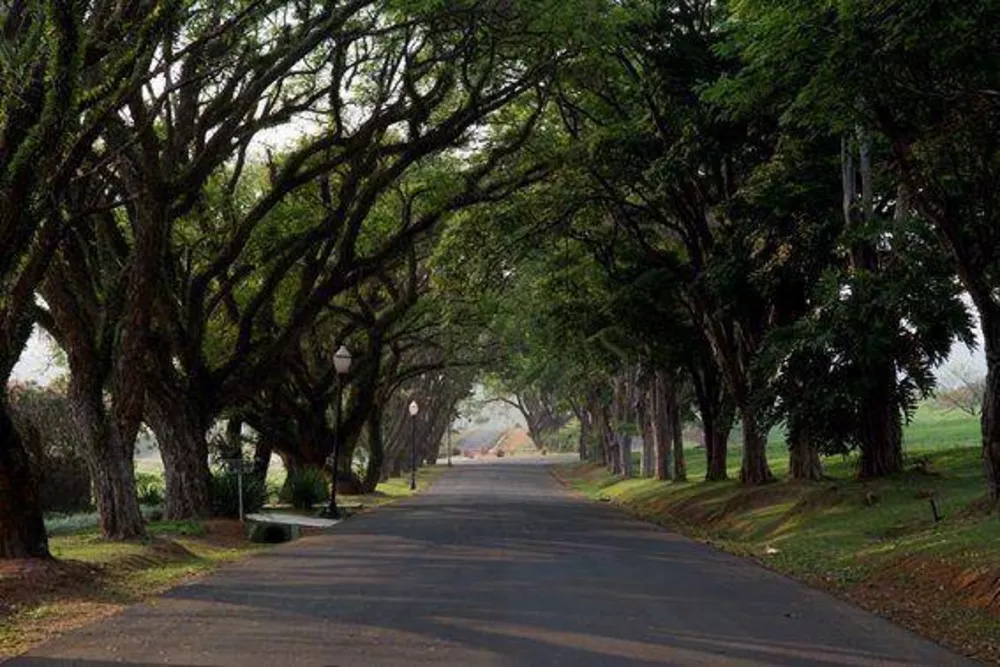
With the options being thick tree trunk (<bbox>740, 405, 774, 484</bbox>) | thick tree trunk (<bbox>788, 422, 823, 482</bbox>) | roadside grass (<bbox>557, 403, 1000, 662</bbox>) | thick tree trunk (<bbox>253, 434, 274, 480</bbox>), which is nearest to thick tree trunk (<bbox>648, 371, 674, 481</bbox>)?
roadside grass (<bbox>557, 403, 1000, 662</bbox>)

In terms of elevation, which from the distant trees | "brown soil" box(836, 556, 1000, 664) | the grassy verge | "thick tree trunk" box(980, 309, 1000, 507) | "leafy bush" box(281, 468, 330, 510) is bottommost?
"brown soil" box(836, 556, 1000, 664)

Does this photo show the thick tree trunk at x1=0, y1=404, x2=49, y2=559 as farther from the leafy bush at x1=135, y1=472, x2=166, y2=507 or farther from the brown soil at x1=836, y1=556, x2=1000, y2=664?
the leafy bush at x1=135, y1=472, x2=166, y2=507

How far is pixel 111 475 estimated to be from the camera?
1630 centimetres

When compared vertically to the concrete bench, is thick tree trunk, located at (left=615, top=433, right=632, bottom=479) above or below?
above

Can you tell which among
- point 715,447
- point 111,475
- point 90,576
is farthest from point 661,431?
point 90,576

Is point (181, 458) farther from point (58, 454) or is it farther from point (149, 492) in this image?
point (149, 492)

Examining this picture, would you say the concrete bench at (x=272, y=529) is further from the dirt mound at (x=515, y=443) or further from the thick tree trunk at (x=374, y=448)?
the dirt mound at (x=515, y=443)

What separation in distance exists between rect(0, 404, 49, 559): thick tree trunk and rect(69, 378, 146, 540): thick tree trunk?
130 inches

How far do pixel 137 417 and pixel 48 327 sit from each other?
2.59m

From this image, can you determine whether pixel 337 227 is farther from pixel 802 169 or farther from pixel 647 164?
pixel 802 169

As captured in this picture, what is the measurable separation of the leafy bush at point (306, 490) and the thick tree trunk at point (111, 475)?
11549 millimetres

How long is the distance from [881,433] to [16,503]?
1534cm

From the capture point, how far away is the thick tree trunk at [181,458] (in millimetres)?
20766

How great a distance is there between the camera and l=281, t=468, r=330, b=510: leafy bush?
28141 mm
